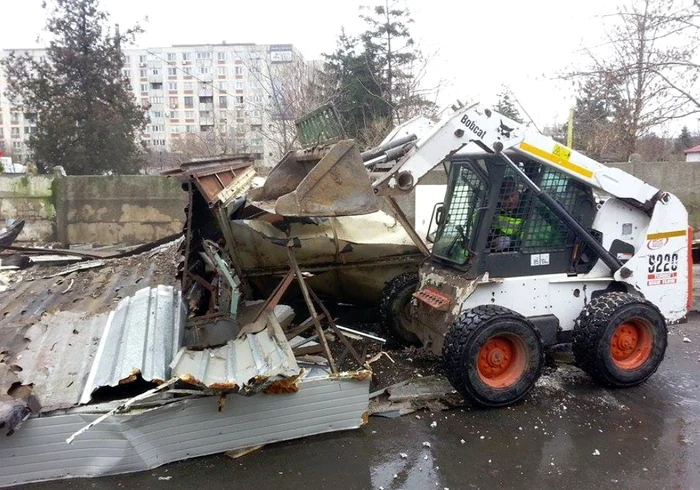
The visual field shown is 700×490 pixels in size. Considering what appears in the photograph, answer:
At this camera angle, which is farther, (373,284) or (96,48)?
(96,48)

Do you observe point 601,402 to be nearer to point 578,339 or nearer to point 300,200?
point 578,339

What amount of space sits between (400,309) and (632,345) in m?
2.18

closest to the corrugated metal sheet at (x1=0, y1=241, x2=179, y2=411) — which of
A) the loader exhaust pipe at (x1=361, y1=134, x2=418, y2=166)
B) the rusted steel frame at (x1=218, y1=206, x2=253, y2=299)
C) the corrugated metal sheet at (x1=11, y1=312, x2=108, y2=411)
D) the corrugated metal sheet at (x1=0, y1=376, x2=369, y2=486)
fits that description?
the corrugated metal sheet at (x1=11, y1=312, x2=108, y2=411)

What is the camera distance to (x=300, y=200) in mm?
3355

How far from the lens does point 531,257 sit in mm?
4461

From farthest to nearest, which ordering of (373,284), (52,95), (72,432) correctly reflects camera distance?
(52,95) → (373,284) → (72,432)

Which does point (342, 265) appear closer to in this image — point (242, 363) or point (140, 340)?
point (242, 363)

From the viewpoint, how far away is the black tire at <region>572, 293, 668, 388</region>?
4.23m

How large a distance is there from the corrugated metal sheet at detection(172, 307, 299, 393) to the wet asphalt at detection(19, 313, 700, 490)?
1.91 ft

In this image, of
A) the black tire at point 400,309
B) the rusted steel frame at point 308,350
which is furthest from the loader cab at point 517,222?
the rusted steel frame at point 308,350

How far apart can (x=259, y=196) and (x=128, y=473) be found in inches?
87.8

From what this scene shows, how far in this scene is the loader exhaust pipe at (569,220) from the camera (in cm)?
426

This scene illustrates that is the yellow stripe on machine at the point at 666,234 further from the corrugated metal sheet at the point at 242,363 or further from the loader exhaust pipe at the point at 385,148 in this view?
the corrugated metal sheet at the point at 242,363

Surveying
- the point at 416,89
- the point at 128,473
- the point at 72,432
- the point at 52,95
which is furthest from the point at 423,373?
the point at 52,95
